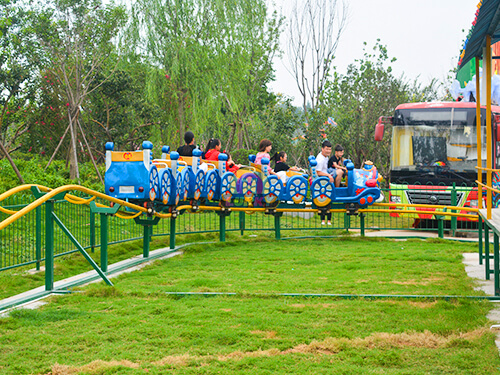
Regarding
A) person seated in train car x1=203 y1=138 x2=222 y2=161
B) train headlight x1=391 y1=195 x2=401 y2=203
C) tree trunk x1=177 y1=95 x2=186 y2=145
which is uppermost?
tree trunk x1=177 y1=95 x2=186 y2=145

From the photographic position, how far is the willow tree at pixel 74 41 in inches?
723

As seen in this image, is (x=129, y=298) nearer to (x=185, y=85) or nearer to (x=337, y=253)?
(x=337, y=253)

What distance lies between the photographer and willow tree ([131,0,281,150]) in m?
23.1

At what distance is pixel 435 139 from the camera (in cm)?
1501

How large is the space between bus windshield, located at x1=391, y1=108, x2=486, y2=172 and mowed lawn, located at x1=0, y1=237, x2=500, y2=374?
6510 millimetres

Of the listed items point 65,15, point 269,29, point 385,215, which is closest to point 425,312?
point 385,215

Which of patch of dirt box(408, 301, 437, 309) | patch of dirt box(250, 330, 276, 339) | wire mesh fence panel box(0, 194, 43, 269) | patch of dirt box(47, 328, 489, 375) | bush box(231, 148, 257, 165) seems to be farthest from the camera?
bush box(231, 148, 257, 165)

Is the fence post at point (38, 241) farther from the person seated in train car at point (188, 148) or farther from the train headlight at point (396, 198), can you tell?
the train headlight at point (396, 198)

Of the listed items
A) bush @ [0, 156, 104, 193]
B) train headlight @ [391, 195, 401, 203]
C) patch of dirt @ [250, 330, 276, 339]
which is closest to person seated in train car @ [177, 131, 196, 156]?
bush @ [0, 156, 104, 193]

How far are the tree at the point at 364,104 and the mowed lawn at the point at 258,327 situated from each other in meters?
16.5

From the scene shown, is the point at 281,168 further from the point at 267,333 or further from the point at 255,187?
the point at 267,333

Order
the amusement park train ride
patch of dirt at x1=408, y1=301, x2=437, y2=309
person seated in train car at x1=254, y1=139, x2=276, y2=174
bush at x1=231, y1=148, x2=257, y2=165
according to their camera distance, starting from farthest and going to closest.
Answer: bush at x1=231, y1=148, x2=257, y2=165
person seated in train car at x1=254, y1=139, x2=276, y2=174
the amusement park train ride
patch of dirt at x1=408, y1=301, x2=437, y2=309

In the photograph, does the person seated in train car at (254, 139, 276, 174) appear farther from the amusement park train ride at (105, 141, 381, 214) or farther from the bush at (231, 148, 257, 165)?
the bush at (231, 148, 257, 165)

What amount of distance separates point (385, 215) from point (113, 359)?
618 inches
